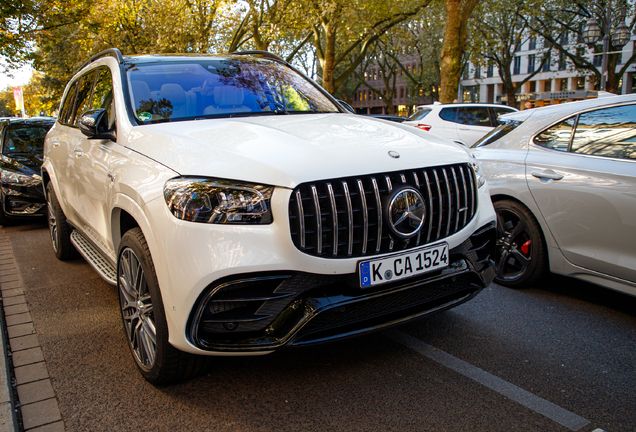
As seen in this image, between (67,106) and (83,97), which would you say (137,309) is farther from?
(67,106)

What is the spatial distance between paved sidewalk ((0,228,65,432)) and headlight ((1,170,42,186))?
3707mm

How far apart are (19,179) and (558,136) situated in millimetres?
7297

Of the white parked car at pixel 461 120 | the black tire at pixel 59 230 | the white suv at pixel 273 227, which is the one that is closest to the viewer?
the white suv at pixel 273 227

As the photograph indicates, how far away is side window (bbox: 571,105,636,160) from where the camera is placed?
3.71 m

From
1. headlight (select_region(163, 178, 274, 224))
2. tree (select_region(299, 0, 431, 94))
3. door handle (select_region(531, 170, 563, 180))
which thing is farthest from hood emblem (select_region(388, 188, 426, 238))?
tree (select_region(299, 0, 431, 94))

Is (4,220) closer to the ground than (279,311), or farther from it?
closer to the ground

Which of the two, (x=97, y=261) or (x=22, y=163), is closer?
(x=97, y=261)

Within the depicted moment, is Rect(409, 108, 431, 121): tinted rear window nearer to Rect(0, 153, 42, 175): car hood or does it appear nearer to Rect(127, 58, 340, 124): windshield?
Rect(0, 153, 42, 175): car hood

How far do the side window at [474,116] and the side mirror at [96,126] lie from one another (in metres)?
11.4

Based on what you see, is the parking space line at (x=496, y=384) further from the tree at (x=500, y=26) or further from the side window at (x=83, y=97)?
the tree at (x=500, y=26)

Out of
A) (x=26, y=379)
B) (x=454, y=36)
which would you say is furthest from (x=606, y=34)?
(x=26, y=379)

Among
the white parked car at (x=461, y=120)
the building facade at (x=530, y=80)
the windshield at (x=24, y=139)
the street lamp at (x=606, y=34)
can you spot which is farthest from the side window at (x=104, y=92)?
the building facade at (x=530, y=80)

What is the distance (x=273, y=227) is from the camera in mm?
2414

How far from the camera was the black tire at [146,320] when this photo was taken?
264 cm
